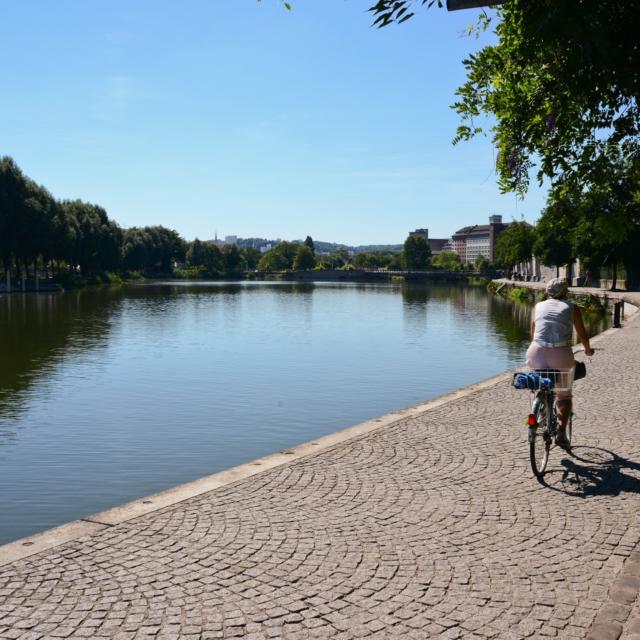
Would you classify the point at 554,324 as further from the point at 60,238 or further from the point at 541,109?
the point at 60,238

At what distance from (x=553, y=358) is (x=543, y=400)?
1.64 feet

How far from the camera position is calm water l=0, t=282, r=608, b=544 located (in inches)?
401

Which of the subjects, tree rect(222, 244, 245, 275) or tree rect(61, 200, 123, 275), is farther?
tree rect(222, 244, 245, 275)

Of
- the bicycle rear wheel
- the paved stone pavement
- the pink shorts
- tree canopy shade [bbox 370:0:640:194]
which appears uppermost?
tree canopy shade [bbox 370:0:640:194]

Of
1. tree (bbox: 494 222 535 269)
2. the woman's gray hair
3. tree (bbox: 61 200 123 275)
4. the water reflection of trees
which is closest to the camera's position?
the woman's gray hair

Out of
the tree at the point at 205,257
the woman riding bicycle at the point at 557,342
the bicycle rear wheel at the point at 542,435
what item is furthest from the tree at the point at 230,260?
the bicycle rear wheel at the point at 542,435

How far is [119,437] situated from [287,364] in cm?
1032

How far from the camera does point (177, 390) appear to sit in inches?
690

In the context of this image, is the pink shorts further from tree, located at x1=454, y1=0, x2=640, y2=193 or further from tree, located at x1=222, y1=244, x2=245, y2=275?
tree, located at x1=222, y1=244, x2=245, y2=275

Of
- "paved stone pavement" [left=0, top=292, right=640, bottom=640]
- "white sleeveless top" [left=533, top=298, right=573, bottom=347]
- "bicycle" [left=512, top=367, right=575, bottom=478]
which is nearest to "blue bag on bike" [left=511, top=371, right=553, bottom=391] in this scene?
"bicycle" [left=512, top=367, right=575, bottom=478]

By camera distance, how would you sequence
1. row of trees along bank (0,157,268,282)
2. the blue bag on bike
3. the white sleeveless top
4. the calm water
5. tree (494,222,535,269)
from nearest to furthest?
1. the blue bag on bike
2. the white sleeveless top
3. the calm water
4. row of trees along bank (0,157,268,282)
5. tree (494,222,535,269)

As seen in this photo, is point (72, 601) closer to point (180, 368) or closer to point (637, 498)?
point (637, 498)

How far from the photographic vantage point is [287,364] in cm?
2255

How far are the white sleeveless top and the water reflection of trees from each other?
1099 centimetres
